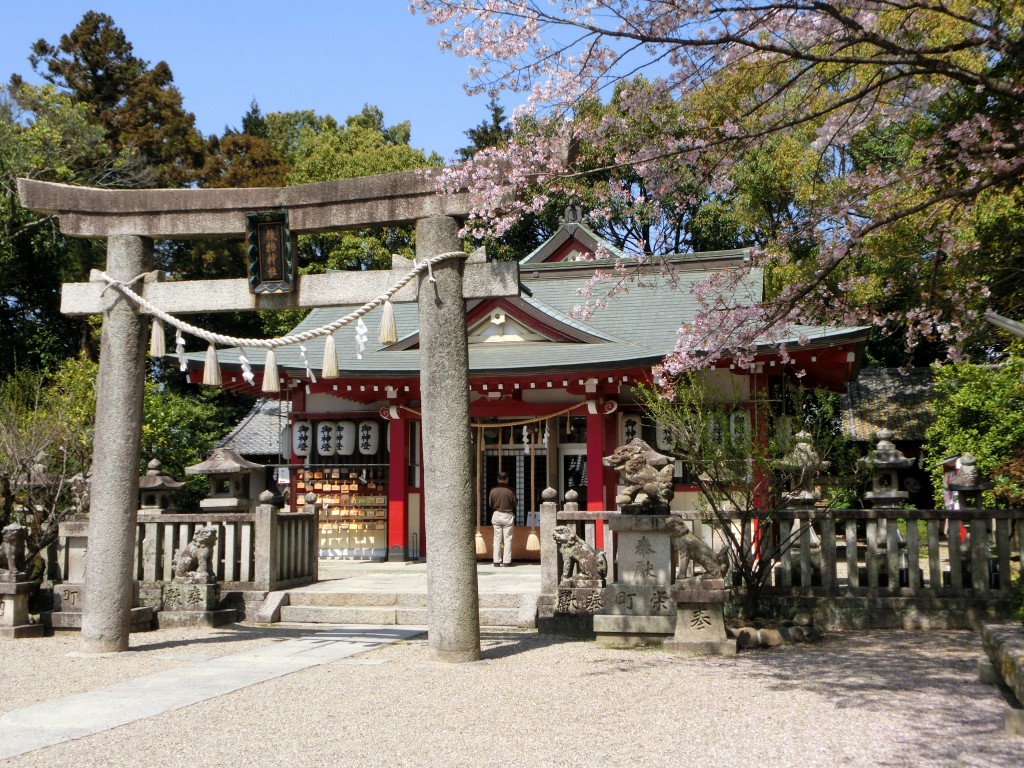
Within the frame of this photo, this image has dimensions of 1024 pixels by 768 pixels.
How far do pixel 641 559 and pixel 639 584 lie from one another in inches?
9.6

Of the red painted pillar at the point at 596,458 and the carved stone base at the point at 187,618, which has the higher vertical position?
the red painted pillar at the point at 596,458

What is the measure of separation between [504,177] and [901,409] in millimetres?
22141

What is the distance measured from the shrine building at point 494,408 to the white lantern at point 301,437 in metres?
0.03

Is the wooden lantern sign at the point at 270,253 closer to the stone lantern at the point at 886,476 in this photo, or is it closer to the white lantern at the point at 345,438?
the stone lantern at the point at 886,476

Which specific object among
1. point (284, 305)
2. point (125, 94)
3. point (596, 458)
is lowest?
point (596, 458)

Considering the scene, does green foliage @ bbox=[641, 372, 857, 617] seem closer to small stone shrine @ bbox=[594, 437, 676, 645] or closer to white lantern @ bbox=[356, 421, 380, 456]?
small stone shrine @ bbox=[594, 437, 676, 645]

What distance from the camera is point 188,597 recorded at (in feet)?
35.6

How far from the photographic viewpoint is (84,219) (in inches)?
369

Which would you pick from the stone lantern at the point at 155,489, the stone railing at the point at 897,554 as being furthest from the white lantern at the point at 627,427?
the stone lantern at the point at 155,489

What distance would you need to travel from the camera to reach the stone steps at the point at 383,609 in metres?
10.8

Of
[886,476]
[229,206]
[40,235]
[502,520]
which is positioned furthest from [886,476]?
[40,235]

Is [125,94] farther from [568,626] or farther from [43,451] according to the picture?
[568,626]

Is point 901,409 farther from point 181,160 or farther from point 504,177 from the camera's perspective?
point 181,160

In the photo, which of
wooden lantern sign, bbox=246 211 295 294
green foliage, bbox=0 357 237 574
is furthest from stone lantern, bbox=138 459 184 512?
wooden lantern sign, bbox=246 211 295 294
